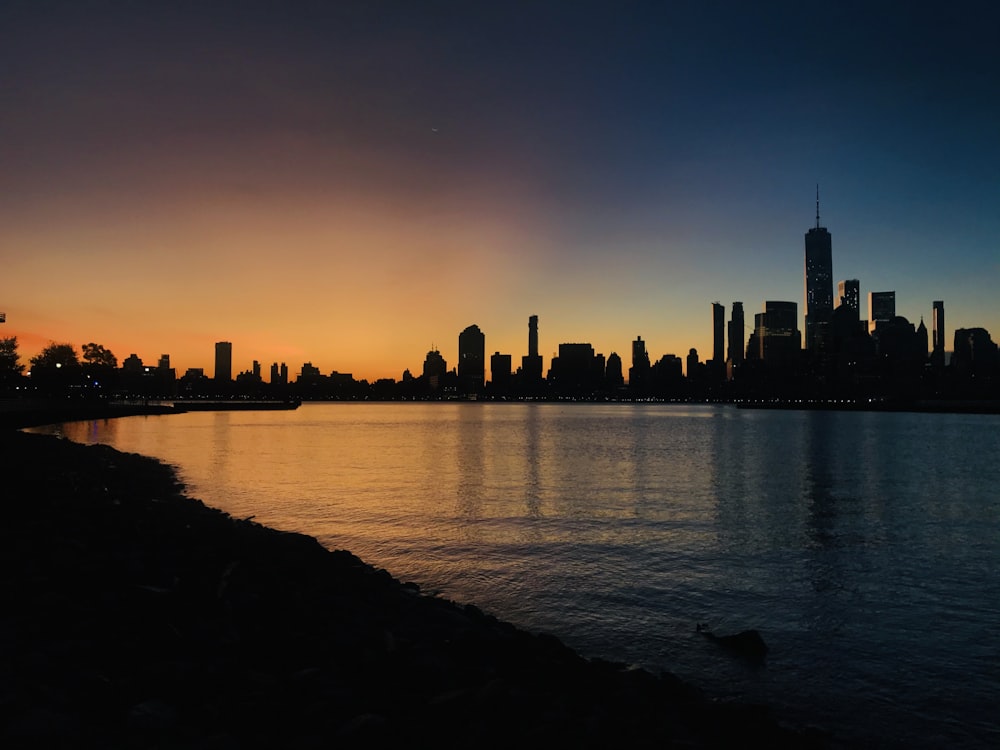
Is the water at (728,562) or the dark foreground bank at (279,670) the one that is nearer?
the dark foreground bank at (279,670)

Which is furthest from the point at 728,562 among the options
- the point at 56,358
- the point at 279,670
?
the point at 56,358

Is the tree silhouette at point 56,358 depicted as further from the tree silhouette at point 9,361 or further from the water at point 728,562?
the water at point 728,562

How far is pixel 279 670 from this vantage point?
9.38 meters

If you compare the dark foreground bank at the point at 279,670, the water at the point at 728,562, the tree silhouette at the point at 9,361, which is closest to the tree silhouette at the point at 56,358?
the tree silhouette at the point at 9,361

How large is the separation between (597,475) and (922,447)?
221ft

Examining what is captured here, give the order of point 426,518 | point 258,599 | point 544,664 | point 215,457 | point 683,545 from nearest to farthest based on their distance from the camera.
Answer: point 544,664 < point 258,599 < point 683,545 < point 426,518 < point 215,457

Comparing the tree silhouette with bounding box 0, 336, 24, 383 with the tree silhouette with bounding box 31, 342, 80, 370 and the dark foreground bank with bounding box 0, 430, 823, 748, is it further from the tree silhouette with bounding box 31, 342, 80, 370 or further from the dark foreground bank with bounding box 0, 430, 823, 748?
the dark foreground bank with bounding box 0, 430, 823, 748

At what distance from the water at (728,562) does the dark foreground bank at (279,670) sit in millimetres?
2903

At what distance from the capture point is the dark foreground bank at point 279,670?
7.41 meters

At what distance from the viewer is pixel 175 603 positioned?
11359mm

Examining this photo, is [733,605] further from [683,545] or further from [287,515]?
[287,515]

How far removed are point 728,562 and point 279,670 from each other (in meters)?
17.7

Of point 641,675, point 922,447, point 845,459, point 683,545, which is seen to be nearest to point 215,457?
point 683,545

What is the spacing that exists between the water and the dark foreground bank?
114 inches
